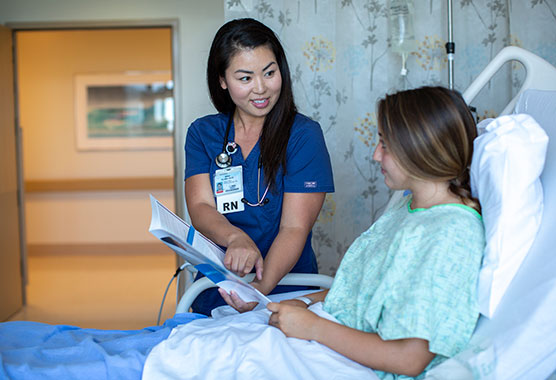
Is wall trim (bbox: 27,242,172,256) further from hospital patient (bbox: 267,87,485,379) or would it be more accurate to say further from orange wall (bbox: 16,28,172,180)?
hospital patient (bbox: 267,87,485,379)

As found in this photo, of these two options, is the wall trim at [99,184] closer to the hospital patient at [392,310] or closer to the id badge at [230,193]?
the id badge at [230,193]

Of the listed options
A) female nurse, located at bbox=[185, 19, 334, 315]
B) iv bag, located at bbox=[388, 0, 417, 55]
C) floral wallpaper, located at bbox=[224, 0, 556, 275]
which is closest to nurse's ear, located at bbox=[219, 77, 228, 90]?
female nurse, located at bbox=[185, 19, 334, 315]

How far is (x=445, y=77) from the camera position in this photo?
2.88 m

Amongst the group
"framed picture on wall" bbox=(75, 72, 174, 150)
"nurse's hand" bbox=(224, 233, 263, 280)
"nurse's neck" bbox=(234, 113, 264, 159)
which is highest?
"framed picture on wall" bbox=(75, 72, 174, 150)

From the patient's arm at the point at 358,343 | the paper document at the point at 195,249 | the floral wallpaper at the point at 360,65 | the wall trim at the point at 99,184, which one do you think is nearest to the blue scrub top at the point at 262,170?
the paper document at the point at 195,249

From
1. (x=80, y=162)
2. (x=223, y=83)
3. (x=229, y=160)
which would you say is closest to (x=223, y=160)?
(x=229, y=160)

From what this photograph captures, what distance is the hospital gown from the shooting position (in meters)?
1.00

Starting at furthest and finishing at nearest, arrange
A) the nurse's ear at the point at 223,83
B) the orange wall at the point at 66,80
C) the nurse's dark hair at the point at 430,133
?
the orange wall at the point at 66,80, the nurse's ear at the point at 223,83, the nurse's dark hair at the point at 430,133

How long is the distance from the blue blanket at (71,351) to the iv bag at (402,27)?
6.58ft

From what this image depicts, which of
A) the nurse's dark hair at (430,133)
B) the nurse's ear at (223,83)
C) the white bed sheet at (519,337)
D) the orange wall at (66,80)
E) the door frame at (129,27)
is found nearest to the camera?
the white bed sheet at (519,337)

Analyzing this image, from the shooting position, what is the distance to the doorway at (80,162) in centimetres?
623

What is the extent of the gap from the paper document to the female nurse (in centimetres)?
16

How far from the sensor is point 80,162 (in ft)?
20.9

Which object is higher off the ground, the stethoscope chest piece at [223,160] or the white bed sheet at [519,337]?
the stethoscope chest piece at [223,160]
